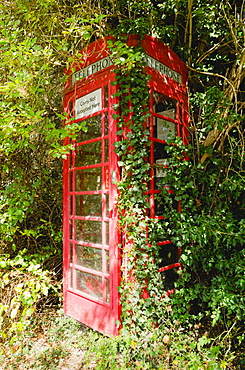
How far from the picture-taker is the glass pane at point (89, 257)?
10.1 ft

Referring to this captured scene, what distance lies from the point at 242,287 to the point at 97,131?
2.33 m

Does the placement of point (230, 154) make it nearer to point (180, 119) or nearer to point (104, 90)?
point (180, 119)

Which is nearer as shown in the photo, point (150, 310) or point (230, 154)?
point (150, 310)

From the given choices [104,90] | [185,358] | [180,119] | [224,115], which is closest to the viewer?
[185,358]

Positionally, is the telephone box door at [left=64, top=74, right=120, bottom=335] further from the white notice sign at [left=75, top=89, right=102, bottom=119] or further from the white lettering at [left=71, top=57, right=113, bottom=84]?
the white lettering at [left=71, top=57, right=113, bottom=84]

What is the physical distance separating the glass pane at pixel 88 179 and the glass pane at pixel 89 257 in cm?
73

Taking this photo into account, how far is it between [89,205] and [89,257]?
626 millimetres

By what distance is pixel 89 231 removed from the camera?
10.6ft

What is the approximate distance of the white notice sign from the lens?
3131 mm

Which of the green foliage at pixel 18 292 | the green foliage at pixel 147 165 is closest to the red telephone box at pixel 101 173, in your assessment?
the green foliage at pixel 147 165

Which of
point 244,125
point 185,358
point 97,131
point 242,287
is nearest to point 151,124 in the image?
point 97,131

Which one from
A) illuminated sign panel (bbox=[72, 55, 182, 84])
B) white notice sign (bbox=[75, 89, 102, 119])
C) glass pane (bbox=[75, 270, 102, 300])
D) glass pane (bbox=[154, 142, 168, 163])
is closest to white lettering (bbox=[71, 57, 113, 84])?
illuminated sign panel (bbox=[72, 55, 182, 84])

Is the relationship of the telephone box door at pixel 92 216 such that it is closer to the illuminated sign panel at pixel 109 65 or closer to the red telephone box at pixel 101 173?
the red telephone box at pixel 101 173

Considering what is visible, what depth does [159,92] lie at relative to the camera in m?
3.18
